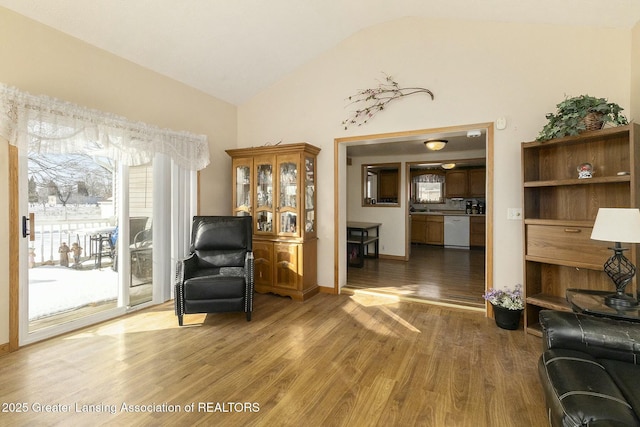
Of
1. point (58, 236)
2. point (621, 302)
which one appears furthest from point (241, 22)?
point (621, 302)

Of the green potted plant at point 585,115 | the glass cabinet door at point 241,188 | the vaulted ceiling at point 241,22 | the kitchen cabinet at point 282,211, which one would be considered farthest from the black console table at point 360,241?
the green potted plant at point 585,115

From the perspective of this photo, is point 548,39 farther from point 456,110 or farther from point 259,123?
point 259,123

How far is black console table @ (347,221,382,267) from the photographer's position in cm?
564

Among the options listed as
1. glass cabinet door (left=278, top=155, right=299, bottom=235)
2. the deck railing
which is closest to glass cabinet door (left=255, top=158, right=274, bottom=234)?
glass cabinet door (left=278, top=155, right=299, bottom=235)

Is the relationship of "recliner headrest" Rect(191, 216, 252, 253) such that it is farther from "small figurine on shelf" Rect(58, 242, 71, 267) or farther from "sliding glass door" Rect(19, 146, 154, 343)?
"small figurine on shelf" Rect(58, 242, 71, 267)

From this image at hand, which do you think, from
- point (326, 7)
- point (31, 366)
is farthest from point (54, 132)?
point (326, 7)

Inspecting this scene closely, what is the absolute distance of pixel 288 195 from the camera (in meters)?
4.00

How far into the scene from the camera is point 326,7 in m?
3.30

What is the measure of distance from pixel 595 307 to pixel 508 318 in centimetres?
103

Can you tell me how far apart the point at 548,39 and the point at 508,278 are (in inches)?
92.0

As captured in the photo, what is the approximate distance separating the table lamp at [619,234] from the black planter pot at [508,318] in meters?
0.89

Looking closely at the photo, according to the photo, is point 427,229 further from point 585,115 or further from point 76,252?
point 76,252

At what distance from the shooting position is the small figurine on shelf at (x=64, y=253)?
2.93 metres

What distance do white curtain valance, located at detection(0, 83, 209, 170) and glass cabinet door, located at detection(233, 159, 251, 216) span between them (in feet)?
2.20
